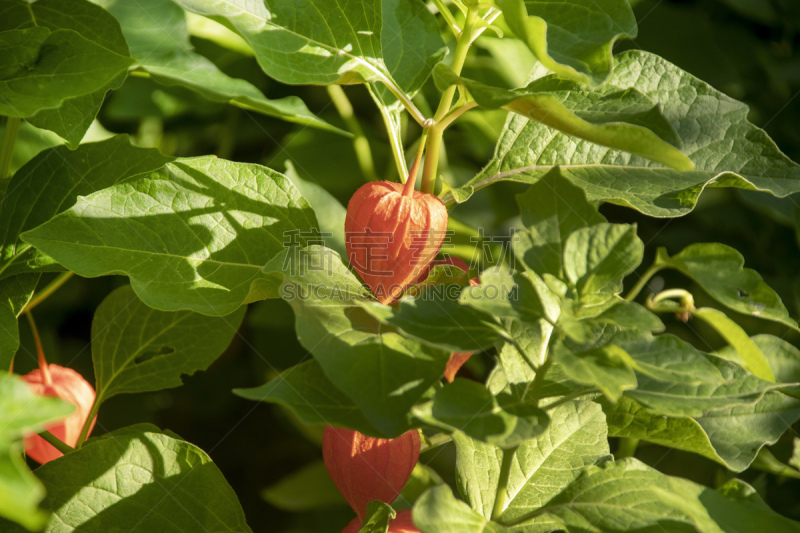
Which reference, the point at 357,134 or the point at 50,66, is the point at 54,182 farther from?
the point at 357,134

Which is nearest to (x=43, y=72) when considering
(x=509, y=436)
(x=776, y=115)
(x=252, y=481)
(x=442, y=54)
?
(x=442, y=54)

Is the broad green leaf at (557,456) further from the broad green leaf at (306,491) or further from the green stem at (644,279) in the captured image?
the broad green leaf at (306,491)

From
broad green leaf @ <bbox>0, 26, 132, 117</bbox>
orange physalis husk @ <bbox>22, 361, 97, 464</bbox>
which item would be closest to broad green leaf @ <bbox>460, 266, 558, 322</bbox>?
broad green leaf @ <bbox>0, 26, 132, 117</bbox>

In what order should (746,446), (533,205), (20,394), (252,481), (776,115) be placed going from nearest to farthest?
(20,394) < (533,205) < (746,446) < (776,115) < (252,481)

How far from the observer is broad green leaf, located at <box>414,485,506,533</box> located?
0.45 m

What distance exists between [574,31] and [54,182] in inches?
20.3

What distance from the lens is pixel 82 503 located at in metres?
0.61

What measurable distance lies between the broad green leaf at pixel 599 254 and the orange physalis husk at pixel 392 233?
0.13m

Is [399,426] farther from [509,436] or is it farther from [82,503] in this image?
[82,503]

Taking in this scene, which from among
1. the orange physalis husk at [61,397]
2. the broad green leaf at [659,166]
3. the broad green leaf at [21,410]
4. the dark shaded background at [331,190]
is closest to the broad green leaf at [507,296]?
the broad green leaf at [659,166]

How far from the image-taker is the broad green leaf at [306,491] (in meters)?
1.11

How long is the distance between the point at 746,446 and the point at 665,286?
0.61 m

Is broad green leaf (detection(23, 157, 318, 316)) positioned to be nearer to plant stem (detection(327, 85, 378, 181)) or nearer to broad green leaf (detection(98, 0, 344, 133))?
broad green leaf (detection(98, 0, 344, 133))

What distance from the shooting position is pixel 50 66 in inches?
23.5
